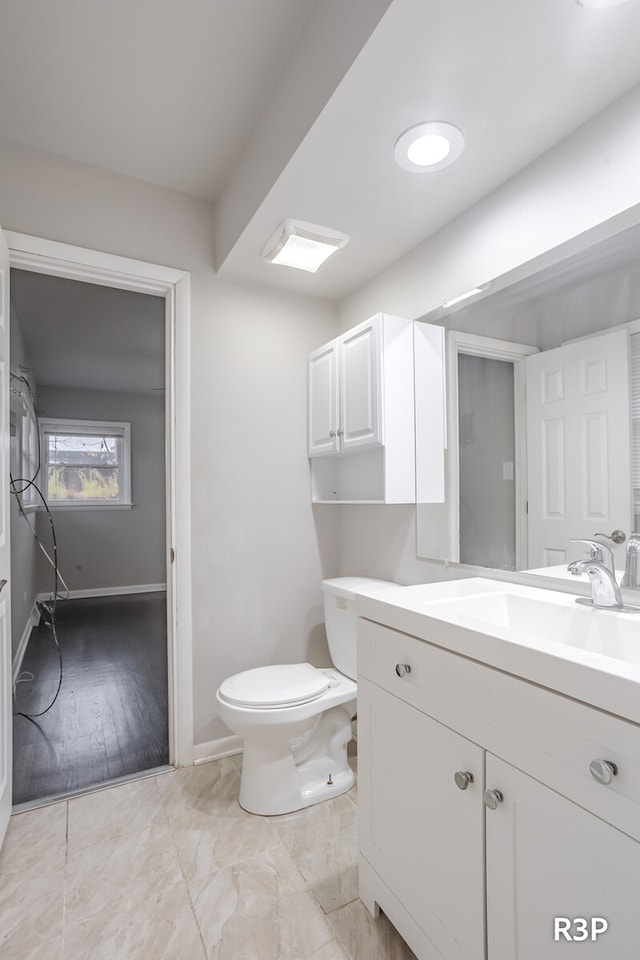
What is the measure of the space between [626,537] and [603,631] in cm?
26

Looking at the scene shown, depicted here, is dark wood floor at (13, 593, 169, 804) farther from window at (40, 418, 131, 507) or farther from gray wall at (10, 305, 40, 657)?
window at (40, 418, 131, 507)

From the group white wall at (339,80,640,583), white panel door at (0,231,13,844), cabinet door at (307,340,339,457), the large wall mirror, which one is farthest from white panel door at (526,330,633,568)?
white panel door at (0,231,13,844)

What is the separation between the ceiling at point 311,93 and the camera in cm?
112

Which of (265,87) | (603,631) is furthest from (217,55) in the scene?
(603,631)

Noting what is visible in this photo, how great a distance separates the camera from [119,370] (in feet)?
16.8

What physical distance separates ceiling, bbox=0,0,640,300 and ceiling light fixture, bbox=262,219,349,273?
1.5 inches

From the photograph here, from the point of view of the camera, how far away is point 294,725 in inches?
69.4

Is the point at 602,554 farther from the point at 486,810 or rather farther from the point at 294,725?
the point at 294,725

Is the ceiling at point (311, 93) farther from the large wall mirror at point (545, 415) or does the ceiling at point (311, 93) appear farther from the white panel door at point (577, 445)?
the white panel door at point (577, 445)

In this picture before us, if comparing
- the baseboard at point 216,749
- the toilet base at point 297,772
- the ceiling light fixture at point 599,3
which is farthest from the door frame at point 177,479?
the ceiling light fixture at point 599,3

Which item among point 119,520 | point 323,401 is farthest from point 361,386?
point 119,520

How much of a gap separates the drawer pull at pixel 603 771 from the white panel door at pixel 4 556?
1.70 meters

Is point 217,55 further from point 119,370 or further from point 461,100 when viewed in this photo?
point 119,370

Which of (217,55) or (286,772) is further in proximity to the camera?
(286,772)
